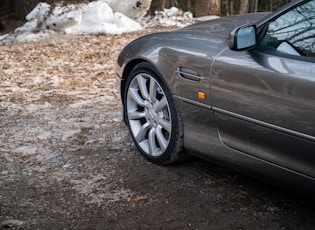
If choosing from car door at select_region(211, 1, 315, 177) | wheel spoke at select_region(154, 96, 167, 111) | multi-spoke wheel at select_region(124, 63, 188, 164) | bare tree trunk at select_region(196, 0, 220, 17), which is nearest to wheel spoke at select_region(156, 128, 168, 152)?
multi-spoke wheel at select_region(124, 63, 188, 164)

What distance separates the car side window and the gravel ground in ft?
3.74

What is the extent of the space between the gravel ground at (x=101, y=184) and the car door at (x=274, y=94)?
526mm

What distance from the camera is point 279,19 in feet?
11.0

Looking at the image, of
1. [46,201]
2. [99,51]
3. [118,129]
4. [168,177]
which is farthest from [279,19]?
[99,51]

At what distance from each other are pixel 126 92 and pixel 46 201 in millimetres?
1233

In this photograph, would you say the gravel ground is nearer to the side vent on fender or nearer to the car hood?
the side vent on fender

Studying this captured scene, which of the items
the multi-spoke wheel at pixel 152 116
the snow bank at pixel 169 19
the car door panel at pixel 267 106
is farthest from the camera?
the snow bank at pixel 169 19

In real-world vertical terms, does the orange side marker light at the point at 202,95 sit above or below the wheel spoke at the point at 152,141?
above

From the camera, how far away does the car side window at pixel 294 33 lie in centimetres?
312

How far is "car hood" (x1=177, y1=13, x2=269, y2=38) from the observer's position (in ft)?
13.1

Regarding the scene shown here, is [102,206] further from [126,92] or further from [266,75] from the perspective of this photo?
[266,75]

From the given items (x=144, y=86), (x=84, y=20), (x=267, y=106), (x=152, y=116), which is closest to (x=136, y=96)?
(x=144, y=86)

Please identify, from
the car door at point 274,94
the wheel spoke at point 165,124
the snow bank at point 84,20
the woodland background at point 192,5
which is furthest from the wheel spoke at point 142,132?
the woodland background at point 192,5

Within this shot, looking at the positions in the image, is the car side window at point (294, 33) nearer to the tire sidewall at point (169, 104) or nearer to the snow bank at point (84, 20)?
the tire sidewall at point (169, 104)
